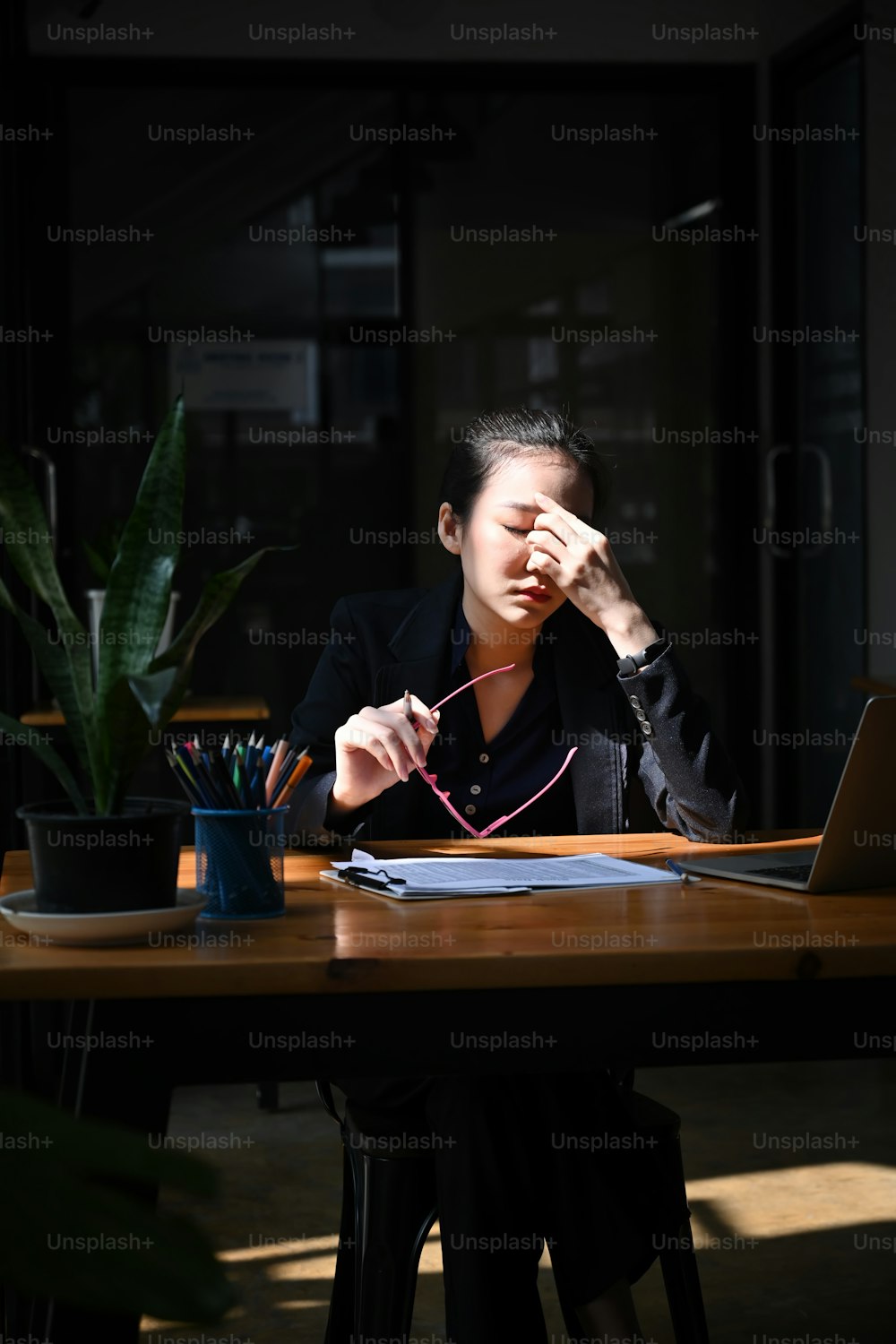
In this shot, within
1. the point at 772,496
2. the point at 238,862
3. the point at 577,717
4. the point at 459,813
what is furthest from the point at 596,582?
the point at 772,496

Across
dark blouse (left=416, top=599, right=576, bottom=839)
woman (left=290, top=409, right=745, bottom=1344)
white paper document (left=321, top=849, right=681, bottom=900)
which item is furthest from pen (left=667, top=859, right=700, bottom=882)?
dark blouse (left=416, top=599, right=576, bottom=839)

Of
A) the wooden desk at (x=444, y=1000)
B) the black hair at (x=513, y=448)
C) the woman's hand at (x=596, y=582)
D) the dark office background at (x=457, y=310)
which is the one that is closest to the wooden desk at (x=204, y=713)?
the dark office background at (x=457, y=310)

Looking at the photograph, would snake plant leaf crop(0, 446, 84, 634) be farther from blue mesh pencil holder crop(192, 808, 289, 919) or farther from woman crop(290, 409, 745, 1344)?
woman crop(290, 409, 745, 1344)

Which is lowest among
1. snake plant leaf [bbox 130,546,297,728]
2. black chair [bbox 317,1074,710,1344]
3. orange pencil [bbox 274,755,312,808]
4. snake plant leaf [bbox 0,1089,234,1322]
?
black chair [bbox 317,1074,710,1344]

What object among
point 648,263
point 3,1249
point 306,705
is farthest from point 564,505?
point 648,263

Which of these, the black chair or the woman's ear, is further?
the woman's ear

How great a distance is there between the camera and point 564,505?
2.23m

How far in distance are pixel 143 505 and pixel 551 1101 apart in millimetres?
775

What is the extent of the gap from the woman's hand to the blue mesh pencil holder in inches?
29.9

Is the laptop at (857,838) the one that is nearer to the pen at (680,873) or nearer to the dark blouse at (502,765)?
the pen at (680,873)

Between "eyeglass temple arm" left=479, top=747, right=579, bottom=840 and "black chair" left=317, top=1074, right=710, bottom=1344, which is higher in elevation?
"eyeglass temple arm" left=479, top=747, right=579, bottom=840

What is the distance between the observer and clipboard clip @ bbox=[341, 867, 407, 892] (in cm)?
157

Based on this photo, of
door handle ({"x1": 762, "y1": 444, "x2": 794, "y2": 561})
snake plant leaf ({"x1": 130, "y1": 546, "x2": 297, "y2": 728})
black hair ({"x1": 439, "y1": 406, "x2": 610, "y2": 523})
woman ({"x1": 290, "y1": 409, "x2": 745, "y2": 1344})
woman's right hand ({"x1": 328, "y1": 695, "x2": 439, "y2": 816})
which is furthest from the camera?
door handle ({"x1": 762, "y1": 444, "x2": 794, "y2": 561})

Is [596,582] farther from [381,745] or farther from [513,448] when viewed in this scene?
[381,745]
